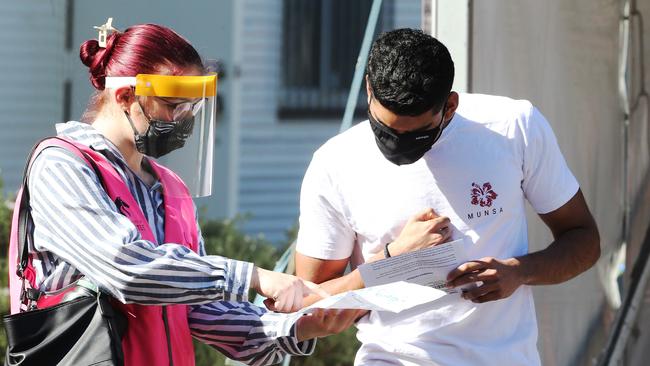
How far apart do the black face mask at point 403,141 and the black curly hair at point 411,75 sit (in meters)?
0.06

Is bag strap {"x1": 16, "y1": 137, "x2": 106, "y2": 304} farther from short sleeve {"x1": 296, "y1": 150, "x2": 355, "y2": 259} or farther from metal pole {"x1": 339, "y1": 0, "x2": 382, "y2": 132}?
metal pole {"x1": 339, "y1": 0, "x2": 382, "y2": 132}

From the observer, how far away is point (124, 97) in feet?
9.93

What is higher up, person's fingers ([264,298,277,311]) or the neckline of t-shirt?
the neckline of t-shirt

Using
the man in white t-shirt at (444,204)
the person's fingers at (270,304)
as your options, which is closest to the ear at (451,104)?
the man in white t-shirt at (444,204)

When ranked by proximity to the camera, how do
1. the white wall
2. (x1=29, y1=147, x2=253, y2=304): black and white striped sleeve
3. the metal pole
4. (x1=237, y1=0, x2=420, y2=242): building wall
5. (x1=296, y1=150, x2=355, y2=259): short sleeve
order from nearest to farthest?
(x1=29, y1=147, x2=253, y2=304): black and white striped sleeve < (x1=296, y1=150, x2=355, y2=259): short sleeve < the metal pole < the white wall < (x1=237, y1=0, x2=420, y2=242): building wall

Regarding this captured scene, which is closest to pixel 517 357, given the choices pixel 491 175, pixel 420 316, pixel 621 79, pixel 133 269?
pixel 420 316

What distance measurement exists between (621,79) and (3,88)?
6756 millimetres

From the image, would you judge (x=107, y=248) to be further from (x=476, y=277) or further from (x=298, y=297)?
(x=476, y=277)

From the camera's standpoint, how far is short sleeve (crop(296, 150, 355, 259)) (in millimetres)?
3396

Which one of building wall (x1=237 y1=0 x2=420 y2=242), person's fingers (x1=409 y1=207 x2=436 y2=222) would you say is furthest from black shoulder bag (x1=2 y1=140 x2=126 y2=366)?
building wall (x1=237 y1=0 x2=420 y2=242)

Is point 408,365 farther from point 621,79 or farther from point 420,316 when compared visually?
point 621,79

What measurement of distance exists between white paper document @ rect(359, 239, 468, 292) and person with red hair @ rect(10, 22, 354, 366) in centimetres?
16

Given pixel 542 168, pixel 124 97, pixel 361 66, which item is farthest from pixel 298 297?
pixel 361 66

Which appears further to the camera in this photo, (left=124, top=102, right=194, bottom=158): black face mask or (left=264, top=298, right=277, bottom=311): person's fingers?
(left=264, top=298, right=277, bottom=311): person's fingers
